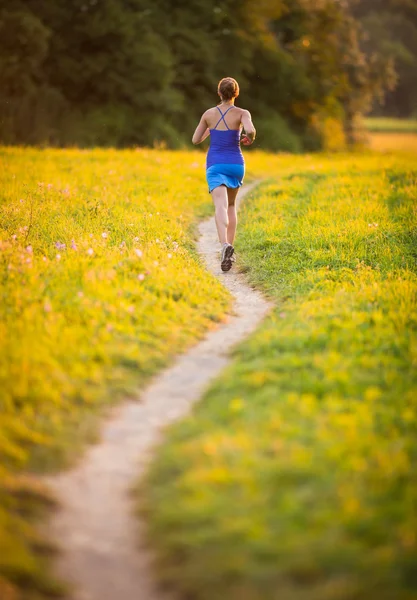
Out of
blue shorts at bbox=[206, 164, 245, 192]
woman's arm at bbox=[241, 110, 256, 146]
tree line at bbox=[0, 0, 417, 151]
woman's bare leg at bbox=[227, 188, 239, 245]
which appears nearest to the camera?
woman's arm at bbox=[241, 110, 256, 146]

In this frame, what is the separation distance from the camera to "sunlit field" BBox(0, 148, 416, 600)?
3432mm

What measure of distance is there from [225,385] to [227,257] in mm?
3879

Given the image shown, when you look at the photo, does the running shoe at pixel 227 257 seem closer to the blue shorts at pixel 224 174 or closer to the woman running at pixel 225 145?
the woman running at pixel 225 145

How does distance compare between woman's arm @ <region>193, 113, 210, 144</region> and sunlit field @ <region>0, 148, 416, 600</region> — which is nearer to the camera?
sunlit field @ <region>0, 148, 416, 600</region>

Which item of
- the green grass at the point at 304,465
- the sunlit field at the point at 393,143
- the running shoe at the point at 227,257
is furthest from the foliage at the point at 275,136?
the green grass at the point at 304,465

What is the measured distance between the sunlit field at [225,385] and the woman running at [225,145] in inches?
25.8

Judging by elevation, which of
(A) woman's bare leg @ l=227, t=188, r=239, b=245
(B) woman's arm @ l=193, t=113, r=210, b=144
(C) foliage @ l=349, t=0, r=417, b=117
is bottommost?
(A) woman's bare leg @ l=227, t=188, r=239, b=245

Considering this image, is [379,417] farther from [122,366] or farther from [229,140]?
[229,140]

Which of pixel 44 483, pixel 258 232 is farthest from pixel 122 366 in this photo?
pixel 258 232

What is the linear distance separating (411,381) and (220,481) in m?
2.06

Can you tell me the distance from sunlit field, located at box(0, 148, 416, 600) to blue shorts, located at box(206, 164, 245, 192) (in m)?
1.06

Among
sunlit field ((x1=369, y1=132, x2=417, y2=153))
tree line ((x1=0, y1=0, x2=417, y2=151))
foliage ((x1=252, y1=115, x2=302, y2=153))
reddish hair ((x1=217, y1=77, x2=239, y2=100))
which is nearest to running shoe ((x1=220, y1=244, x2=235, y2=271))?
reddish hair ((x1=217, y1=77, x2=239, y2=100))

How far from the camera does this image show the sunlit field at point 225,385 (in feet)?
11.3

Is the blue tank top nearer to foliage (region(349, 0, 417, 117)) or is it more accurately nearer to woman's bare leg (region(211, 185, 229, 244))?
woman's bare leg (region(211, 185, 229, 244))
